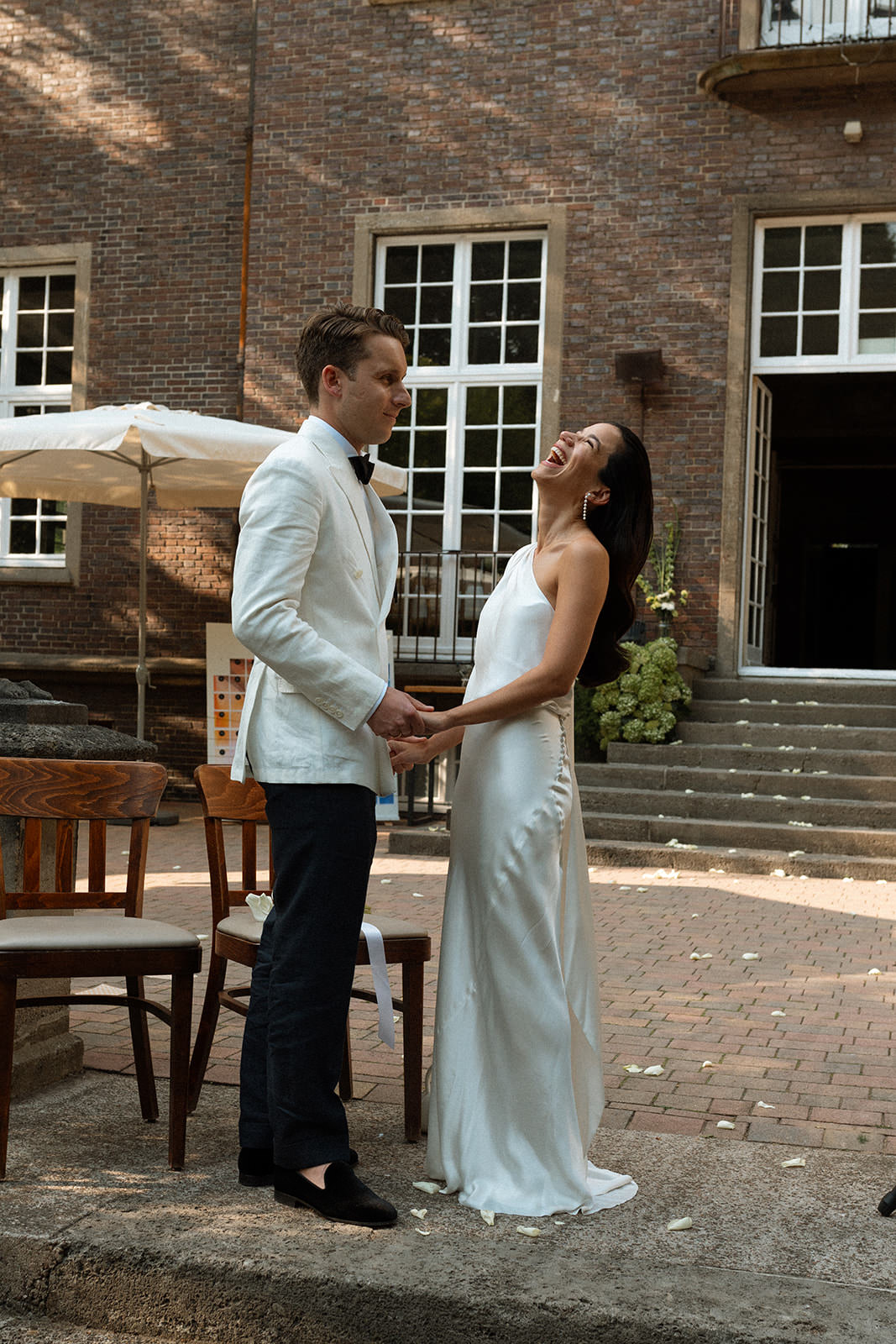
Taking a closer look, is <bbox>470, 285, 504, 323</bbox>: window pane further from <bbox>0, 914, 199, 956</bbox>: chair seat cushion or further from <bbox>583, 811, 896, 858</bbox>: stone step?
<bbox>0, 914, 199, 956</bbox>: chair seat cushion

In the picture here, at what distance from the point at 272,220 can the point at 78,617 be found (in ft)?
12.6

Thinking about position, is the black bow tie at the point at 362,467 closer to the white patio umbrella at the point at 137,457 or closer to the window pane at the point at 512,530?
the white patio umbrella at the point at 137,457

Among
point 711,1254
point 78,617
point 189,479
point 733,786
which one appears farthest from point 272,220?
point 711,1254

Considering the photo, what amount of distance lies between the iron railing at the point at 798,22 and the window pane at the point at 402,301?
3.08 meters

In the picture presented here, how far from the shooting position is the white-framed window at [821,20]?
10367 millimetres

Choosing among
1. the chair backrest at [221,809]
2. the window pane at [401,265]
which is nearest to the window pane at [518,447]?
the window pane at [401,265]

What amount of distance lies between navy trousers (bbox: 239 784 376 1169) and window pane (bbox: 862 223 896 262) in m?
9.18

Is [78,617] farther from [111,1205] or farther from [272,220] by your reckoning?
[111,1205]

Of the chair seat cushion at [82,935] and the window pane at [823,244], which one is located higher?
the window pane at [823,244]

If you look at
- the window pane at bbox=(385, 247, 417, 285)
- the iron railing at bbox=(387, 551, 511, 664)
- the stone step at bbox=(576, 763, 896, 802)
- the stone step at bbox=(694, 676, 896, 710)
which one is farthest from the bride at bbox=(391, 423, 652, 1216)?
the window pane at bbox=(385, 247, 417, 285)

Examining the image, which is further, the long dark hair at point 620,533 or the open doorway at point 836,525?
the open doorway at point 836,525

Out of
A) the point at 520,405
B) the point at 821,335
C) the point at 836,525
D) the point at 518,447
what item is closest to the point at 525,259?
the point at 520,405

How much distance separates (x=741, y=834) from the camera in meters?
8.41

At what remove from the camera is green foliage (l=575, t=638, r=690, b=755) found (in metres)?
9.50
